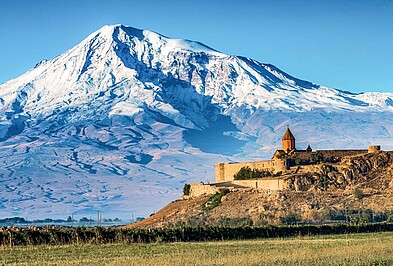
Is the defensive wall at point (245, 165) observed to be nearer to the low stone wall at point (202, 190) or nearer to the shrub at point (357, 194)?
the low stone wall at point (202, 190)

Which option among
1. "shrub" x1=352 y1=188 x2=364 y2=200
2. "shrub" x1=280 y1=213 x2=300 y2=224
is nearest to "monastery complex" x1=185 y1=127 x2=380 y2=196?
"shrub" x1=352 y1=188 x2=364 y2=200

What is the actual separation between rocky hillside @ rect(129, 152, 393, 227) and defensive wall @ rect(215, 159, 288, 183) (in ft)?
10.6

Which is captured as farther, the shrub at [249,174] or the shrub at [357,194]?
the shrub at [249,174]

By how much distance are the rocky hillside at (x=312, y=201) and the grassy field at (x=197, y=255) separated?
32209 mm

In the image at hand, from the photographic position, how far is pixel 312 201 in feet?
251

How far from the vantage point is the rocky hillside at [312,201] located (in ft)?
235

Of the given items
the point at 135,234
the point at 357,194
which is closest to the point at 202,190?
the point at 357,194

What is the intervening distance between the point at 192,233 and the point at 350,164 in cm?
4436

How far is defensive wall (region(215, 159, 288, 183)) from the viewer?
88.4 metres

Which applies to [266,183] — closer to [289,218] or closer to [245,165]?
[245,165]

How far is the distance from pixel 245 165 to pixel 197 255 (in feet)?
209

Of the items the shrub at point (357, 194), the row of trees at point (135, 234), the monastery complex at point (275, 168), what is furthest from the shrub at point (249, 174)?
the row of trees at point (135, 234)

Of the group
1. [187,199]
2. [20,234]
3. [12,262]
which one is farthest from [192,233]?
[187,199]

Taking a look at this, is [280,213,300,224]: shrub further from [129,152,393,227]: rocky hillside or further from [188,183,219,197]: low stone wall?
[188,183,219,197]: low stone wall
